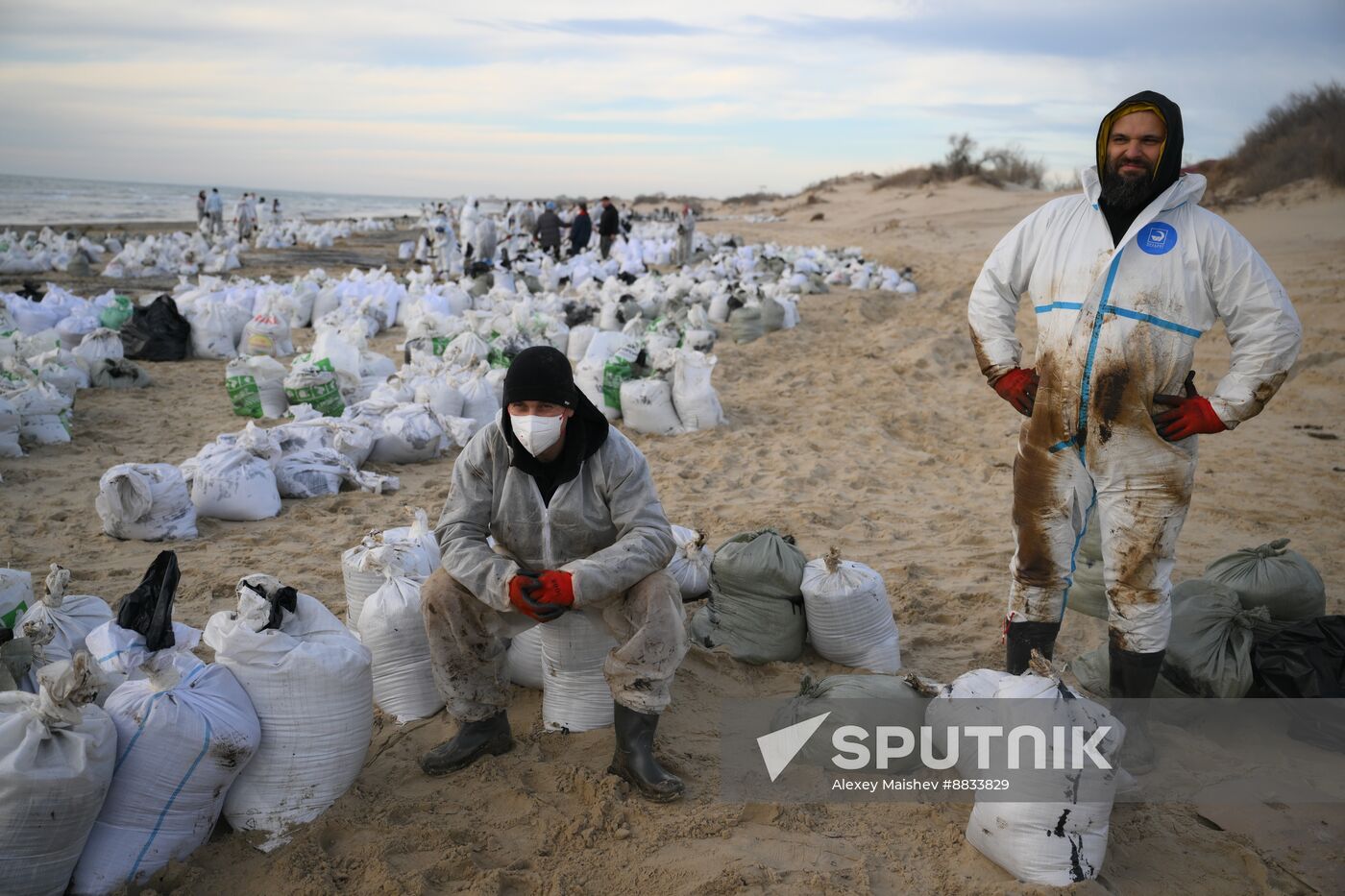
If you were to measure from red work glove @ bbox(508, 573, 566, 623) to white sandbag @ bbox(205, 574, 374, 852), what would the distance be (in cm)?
42

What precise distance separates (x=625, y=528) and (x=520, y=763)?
740 millimetres

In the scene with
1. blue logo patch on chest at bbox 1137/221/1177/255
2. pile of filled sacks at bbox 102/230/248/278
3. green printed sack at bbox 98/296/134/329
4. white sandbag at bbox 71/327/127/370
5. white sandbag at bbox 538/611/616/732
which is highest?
blue logo patch on chest at bbox 1137/221/1177/255

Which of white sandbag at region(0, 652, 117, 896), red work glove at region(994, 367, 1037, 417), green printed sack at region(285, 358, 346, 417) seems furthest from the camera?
green printed sack at region(285, 358, 346, 417)

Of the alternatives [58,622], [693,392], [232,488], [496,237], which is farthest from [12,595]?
[496,237]

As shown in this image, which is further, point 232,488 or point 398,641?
point 232,488

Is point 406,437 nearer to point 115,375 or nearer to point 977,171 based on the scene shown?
point 115,375

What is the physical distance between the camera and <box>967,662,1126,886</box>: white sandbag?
6.39 feet

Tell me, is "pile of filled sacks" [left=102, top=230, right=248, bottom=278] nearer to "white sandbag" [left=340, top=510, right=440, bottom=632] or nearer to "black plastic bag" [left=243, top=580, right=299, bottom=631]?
"white sandbag" [left=340, top=510, right=440, bottom=632]

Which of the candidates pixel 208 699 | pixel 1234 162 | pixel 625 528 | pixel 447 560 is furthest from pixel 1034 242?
pixel 1234 162

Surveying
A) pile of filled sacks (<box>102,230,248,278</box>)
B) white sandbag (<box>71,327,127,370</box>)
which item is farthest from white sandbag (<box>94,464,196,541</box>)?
pile of filled sacks (<box>102,230,248,278</box>)

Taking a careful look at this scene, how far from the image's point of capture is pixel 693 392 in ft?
19.6

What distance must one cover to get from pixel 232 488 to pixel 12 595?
176 centimetres

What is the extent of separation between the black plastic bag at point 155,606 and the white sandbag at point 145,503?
79.5 inches

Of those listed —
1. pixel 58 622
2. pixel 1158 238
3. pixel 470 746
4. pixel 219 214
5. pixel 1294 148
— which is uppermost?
pixel 1294 148
